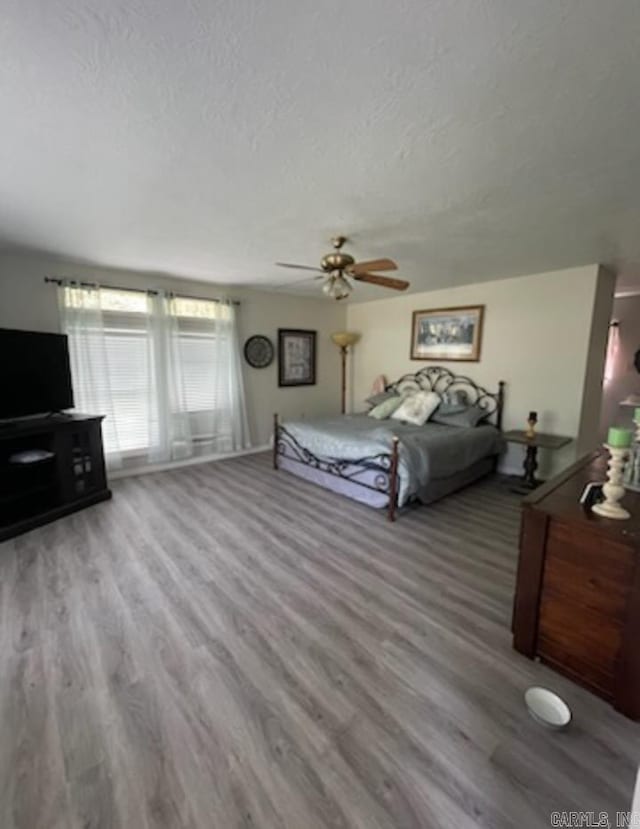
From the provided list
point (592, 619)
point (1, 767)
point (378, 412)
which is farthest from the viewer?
point (378, 412)

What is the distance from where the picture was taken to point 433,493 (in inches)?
142

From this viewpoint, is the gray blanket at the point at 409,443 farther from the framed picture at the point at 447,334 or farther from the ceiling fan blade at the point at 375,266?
the ceiling fan blade at the point at 375,266

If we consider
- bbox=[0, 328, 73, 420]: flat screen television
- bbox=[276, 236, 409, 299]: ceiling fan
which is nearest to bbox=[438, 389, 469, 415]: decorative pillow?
bbox=[276, 236, 409, 299]: ceiling fan

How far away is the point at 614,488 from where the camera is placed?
5.22ft

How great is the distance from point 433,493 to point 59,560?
3.27 m

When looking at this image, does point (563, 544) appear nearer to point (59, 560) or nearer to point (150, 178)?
point (150, 178)

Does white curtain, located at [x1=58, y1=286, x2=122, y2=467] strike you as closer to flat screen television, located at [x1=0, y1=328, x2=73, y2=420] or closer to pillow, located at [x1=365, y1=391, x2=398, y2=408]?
flat screen television, located at [x1=0, y1=328, x2=73, y2=420]

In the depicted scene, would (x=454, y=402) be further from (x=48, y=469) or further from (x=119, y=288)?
(x=48, y=469)

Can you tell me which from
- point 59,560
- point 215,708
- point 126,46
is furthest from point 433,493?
point 126,46

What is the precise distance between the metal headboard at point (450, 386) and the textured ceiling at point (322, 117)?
7.14ft

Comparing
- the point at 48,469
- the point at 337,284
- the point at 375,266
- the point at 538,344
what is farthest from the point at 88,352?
the point at 538,344

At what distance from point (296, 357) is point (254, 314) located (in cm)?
103

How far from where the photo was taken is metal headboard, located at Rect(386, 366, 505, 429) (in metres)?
4.60

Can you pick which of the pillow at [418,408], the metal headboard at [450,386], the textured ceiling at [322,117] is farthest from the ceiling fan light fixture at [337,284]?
the metal headboard at [450,386]
